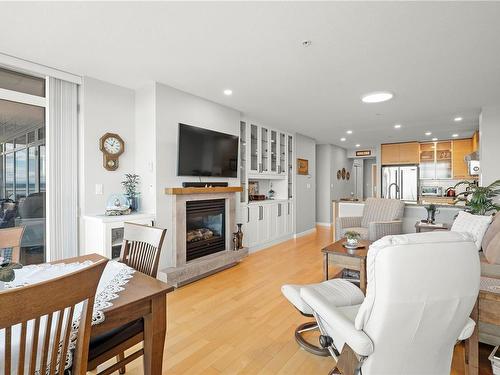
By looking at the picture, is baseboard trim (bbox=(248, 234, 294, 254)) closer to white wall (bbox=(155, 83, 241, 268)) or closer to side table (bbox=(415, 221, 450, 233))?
white wall (bbox=(155, 83, 241, 268))

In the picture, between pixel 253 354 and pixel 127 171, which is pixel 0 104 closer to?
pixel 127 171

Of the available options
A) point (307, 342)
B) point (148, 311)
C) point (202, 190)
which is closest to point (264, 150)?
point (202, 190)

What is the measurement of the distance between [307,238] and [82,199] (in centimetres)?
477

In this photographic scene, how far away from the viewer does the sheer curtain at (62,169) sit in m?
3.07

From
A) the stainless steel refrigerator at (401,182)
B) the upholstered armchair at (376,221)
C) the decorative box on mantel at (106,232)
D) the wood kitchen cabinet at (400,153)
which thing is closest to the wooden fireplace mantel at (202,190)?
the decorative box on mantel at (106,232)

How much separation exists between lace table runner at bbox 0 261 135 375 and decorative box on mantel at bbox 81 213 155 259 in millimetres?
1329

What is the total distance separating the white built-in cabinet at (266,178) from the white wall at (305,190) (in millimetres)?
319

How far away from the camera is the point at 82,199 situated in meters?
3.27

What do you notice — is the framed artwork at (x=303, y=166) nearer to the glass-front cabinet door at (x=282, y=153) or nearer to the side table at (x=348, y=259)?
the glass-front cabinet door at (x=282, y=153)

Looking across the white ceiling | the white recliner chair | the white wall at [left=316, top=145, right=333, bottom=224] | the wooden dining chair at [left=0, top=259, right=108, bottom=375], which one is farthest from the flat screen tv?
the white wall at [left=316, top=145, right=333, bottom=224]

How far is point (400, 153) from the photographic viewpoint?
24.9ft

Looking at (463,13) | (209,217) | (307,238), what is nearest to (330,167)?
(307,238)

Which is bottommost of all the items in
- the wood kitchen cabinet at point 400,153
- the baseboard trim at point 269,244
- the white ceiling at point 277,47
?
the baseboard trim at point 269,244

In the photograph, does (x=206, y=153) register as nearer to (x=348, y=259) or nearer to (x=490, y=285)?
(x=348, y=259)
